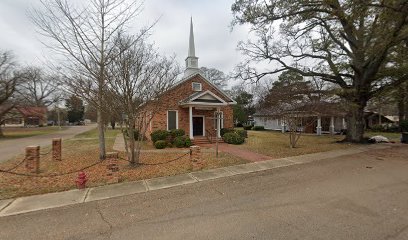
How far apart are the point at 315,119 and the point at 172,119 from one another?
11.8 metres

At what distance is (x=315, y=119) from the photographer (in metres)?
18.9

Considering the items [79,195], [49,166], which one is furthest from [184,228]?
[49,166]

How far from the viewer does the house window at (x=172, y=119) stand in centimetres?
1755

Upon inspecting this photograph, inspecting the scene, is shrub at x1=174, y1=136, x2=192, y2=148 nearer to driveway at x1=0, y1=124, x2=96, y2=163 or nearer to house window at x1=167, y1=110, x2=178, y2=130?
house window at x1=167, y1=110, x2=178, y2=130

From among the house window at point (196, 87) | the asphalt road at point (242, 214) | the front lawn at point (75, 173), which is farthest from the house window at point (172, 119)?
the asphalt road at point (242, 214)

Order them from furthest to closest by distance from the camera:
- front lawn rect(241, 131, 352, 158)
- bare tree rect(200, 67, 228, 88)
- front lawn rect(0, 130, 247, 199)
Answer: bare tree rect(200, 67, 228, 88)
front lawn rect(241, 131, 352, 158)
front lawn rect(0, 130, 247, 199)

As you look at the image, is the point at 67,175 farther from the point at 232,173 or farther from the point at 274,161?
the point at 274,161

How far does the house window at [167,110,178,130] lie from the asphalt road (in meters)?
11.0

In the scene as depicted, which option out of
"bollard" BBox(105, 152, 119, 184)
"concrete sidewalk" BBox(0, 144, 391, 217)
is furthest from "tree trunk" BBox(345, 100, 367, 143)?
"bollard" BBox(105, 152, 119, 184)

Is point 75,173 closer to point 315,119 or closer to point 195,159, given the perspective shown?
point 195,159

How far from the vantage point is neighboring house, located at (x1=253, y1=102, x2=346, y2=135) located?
14383mm

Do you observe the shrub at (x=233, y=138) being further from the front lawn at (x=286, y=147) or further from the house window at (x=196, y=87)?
the house window at (x=196, y=87)

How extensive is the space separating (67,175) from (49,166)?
239 centimetres

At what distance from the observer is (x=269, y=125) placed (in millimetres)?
37250
